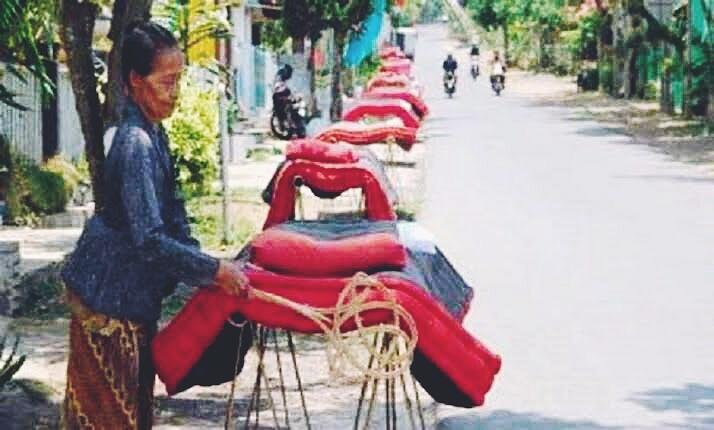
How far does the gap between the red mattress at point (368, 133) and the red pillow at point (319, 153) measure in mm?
3577

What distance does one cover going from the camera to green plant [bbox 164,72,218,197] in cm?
1803

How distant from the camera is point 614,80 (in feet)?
147

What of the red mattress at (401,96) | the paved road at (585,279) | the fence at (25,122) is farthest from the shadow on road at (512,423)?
the red mattress at (401,96)

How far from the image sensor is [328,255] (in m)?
5.07

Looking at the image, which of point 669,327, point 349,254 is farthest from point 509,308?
point 349,254

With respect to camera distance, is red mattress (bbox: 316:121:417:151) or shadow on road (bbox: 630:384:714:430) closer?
shadow on road (bbox: 630:384:714:430)

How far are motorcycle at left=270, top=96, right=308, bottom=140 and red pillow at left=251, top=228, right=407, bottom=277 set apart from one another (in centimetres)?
2458

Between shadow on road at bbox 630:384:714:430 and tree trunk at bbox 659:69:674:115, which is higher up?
tree trunk at bbox 659:69:674:115

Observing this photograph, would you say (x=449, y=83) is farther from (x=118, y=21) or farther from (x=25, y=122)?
(x=118, y=21)

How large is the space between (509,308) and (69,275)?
22.5 ft

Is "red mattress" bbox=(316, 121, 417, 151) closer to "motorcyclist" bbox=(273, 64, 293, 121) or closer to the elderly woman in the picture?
the elderly woman

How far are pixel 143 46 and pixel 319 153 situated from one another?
690 cm

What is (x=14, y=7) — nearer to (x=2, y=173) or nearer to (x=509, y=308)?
(x=509, y=308)

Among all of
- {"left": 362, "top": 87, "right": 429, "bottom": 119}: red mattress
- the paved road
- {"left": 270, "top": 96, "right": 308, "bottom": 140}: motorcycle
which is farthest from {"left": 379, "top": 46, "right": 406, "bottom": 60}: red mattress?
{"left": 362, "top": 87, "right": 429, "bottom": 119}: red mattress
